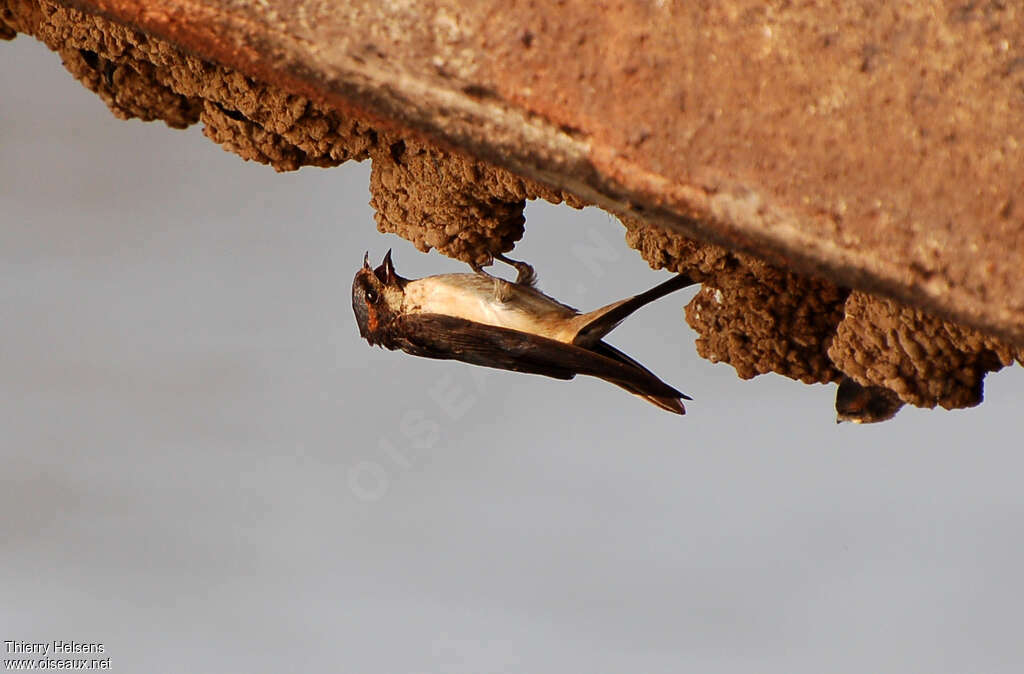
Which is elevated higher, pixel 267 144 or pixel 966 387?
pixel 267 144

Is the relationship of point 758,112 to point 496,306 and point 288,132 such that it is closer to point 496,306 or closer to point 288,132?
point 288,132

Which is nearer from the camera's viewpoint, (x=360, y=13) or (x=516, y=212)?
(x=360, y=13)

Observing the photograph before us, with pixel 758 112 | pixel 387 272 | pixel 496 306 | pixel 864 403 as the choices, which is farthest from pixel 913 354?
pixel 387 272

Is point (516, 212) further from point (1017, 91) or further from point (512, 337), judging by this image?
point (1017, 91)

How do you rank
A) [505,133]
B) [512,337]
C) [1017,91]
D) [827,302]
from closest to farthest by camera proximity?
[1017,91]
[505,133]
[827,302]
[512,337]

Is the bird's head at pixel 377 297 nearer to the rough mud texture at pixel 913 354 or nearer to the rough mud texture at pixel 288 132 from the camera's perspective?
the rough mud texture at pixel 288 132

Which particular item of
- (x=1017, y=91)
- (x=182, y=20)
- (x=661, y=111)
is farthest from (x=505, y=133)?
(x=1017, y=91)
